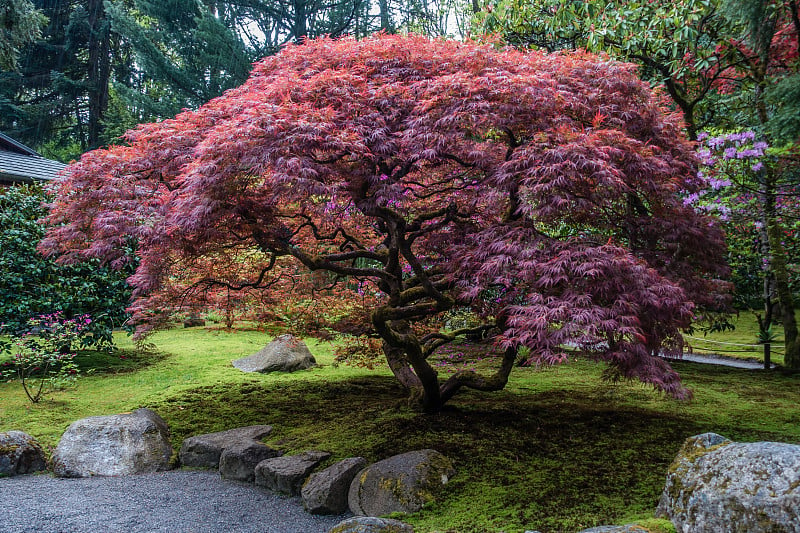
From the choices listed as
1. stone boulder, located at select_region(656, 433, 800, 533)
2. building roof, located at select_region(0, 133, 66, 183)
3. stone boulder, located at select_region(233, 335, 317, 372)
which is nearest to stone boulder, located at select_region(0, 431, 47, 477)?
stone boulder, located at select_region(233, 335, 317, 372)

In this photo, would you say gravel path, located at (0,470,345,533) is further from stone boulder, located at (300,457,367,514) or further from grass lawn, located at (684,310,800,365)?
grass lawn, located at (684,310,800,365)

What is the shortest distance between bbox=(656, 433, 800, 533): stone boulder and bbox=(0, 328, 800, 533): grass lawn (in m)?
0.20

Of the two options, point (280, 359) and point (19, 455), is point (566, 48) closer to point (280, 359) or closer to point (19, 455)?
point (280, 359)

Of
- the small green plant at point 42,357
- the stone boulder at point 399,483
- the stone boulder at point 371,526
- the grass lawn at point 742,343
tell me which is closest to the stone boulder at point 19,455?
the small green plant at point 42,357

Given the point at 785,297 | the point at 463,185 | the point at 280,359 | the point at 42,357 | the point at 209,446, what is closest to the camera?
the point at 463,185

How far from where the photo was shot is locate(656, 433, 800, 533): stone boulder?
2363mm

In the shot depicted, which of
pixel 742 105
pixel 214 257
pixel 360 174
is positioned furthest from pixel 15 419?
pixel 742 105

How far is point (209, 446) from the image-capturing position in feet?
15.7

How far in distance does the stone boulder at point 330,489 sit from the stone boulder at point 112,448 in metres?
1.63

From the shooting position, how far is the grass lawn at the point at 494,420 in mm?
3549

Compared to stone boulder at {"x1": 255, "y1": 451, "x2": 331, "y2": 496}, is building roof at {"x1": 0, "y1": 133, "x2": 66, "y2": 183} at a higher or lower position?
higher

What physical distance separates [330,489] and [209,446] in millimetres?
1552

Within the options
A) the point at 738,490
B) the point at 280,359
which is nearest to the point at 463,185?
the point at 738,490

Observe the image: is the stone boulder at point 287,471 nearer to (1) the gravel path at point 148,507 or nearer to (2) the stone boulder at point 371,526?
(1) the gravel path at point 148,507
